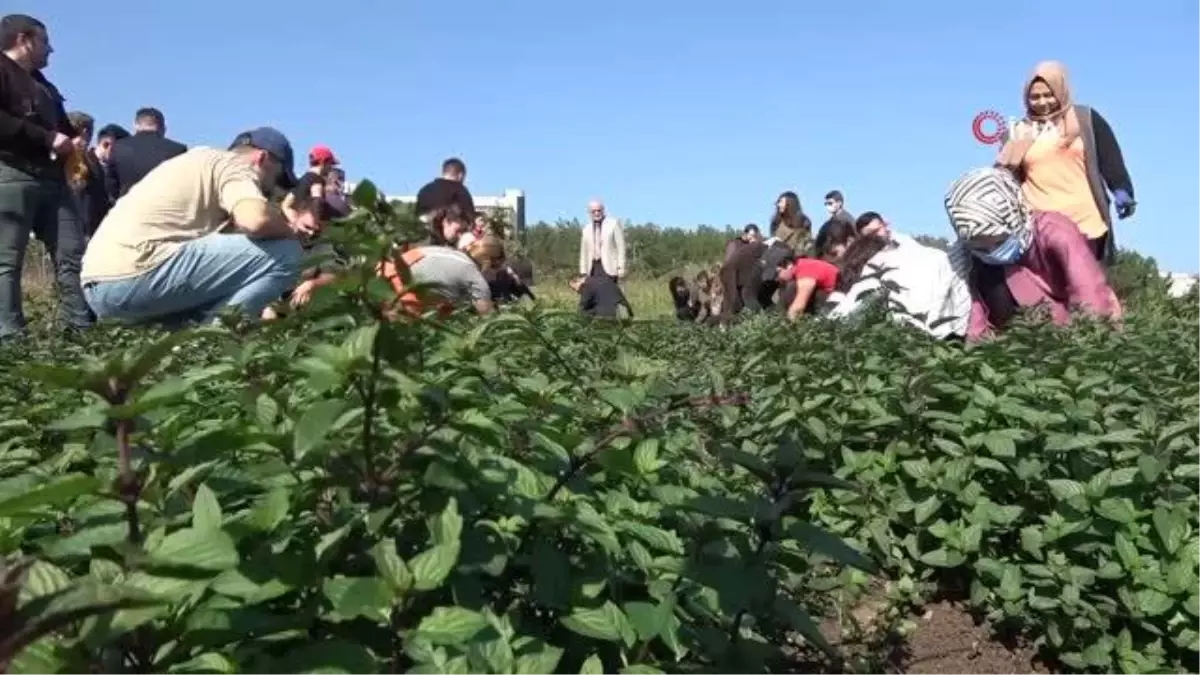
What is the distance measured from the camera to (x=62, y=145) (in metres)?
6.12

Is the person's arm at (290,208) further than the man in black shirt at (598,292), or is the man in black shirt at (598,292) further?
the man in black shirt at (598,292)

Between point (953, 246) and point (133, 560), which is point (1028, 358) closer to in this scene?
point (953, 246)

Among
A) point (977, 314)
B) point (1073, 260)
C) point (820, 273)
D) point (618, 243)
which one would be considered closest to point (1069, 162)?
point (1073, 260)

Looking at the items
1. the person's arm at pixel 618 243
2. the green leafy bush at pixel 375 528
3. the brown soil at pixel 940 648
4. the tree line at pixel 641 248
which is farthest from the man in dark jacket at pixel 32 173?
the tree line at pixel 641 248

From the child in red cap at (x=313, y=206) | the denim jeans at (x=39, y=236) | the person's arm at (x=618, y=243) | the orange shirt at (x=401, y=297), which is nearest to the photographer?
the orange shirt at (x=401, y=297)

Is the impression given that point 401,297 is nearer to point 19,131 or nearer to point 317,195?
point 19,131

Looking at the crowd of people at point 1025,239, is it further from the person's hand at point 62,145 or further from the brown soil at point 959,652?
the person's hand at point 62,145

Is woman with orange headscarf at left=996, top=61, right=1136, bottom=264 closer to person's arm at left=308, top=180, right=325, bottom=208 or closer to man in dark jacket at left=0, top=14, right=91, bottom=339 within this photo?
person's arm at left=308, top=180, right=325, bottom=208

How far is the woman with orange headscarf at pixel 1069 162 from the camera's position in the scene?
595 centimetres

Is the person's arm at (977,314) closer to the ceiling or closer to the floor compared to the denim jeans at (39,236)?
closer to the floor

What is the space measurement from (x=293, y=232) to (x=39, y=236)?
5.80 feet

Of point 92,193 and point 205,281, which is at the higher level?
point 92,193

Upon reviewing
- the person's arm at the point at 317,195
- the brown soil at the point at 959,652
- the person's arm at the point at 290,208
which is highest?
the person's arm at the point at 317,195

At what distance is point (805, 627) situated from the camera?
163cm
